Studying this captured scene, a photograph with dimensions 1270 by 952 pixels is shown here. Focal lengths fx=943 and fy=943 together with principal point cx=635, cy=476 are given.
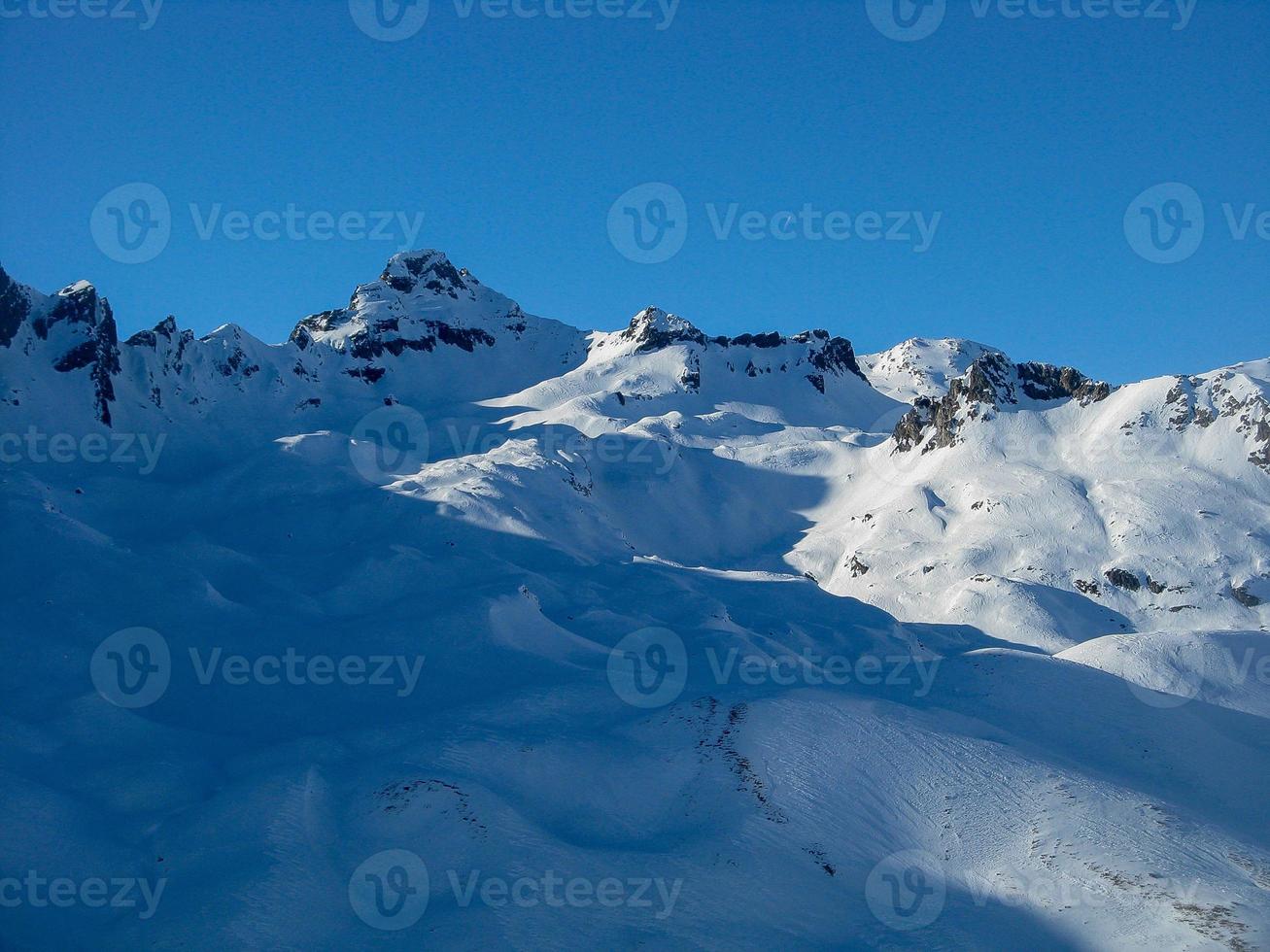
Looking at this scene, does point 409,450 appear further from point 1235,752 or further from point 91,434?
point 1235,752

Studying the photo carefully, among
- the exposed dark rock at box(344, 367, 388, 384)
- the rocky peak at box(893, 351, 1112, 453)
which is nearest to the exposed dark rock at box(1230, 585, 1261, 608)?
the rocky peak at box(893, 351, 1112, 453)

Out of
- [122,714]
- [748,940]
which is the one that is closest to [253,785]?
[122,714]

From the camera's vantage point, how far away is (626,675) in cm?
4412

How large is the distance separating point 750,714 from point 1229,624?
172 feet
